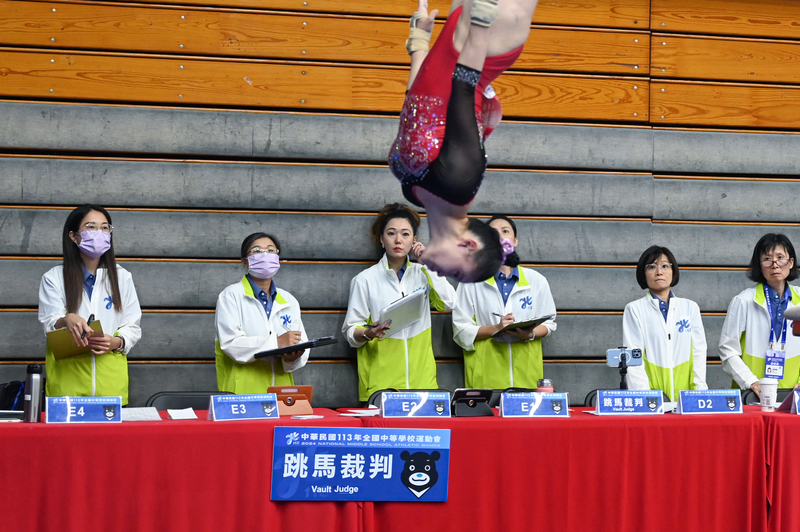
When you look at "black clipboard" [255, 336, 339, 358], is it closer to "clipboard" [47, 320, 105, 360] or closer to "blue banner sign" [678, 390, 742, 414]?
"clipboard" [47, 320, 105, 360]

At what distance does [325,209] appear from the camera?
17.5 ft

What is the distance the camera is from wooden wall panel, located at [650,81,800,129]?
5734mm

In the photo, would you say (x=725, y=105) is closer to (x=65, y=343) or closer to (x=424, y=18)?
(x=424, y=18)

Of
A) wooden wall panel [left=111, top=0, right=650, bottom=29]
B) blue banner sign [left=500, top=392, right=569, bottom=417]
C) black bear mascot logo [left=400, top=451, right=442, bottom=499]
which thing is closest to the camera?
black bear mascot logo [left=400, top=451, right=442, bottom=499]

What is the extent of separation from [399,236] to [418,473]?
195 centimetres

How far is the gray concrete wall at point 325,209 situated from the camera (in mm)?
5027

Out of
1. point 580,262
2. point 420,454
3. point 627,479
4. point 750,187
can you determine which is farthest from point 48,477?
point 750,187

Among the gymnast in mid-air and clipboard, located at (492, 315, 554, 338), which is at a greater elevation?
the gymnast in mid-air

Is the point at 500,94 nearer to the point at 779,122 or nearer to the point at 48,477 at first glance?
the point at 779,122

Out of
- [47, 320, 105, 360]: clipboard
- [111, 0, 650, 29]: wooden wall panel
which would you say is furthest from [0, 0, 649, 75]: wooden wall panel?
[47, 320, 105, 360]: clipboard

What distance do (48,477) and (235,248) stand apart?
2.54 metres

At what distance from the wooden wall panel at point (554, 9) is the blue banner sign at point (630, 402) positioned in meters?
3.09

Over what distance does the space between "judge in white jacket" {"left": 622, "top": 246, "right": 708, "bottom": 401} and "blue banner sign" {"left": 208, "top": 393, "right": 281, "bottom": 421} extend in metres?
2.25

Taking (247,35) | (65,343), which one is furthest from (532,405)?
(247,35)
